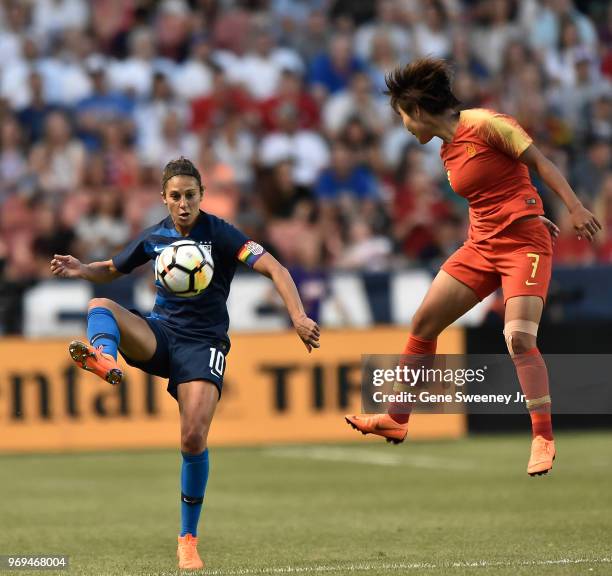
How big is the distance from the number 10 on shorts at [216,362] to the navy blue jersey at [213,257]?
99 millimetres

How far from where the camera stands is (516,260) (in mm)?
7926

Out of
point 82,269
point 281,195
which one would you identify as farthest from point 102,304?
point 281,195

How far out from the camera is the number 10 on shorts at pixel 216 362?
782cm

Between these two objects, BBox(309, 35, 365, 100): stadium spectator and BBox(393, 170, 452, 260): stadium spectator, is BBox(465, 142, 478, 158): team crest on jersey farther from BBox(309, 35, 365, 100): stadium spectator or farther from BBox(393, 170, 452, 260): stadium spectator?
BBox(309, 35, 365, 100): stadium spectator

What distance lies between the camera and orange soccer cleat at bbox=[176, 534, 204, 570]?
7.57 metres

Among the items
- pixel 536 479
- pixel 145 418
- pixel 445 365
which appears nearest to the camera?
pixel 445 365

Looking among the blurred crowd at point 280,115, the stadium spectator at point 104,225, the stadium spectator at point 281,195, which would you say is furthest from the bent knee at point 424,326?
the stadium spectator at point 281,195

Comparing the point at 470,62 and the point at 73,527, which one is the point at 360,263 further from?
the point at 73,527

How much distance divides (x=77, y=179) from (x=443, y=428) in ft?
18.0

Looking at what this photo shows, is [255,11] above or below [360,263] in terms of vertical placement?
above

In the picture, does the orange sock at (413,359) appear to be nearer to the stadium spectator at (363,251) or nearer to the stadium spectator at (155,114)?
the stadium spectator at (363,251)

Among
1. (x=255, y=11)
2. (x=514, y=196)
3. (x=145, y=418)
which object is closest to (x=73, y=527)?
(x=514, y=196)

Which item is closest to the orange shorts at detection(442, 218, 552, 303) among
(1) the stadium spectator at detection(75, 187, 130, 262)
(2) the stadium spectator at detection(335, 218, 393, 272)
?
(2) the stadium spectator at detection(335, 218, 393, 272)

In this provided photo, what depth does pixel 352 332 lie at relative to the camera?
1511cm
